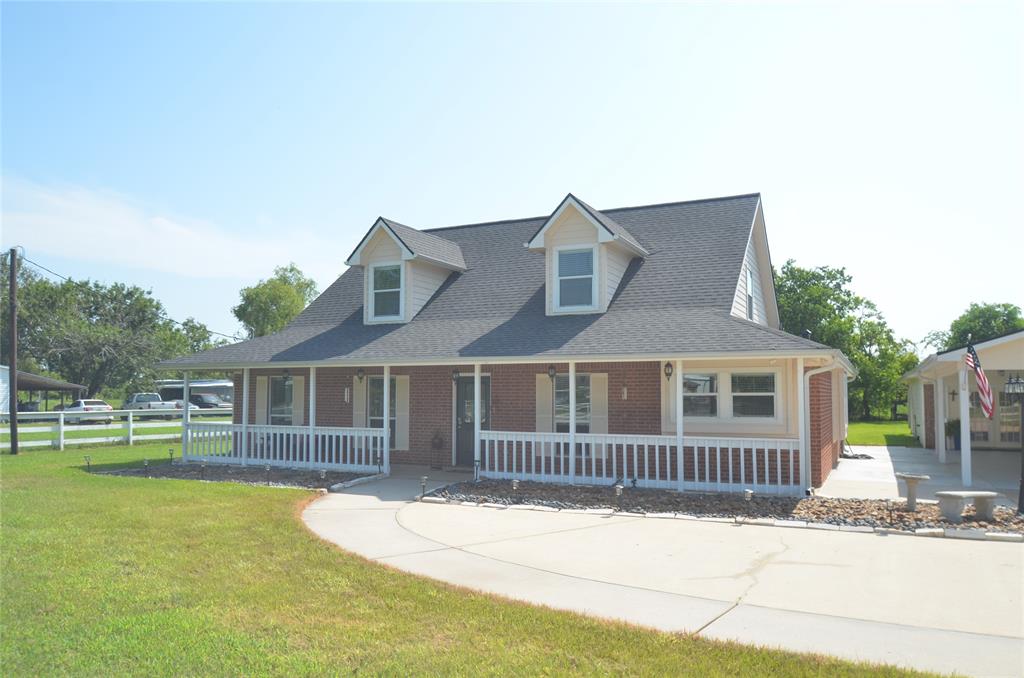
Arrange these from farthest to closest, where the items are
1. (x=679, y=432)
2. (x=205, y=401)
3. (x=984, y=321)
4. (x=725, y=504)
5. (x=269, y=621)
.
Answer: (x=984, y=321), (x=205, y=401), (x=679, y=432), (x=725, y=504), (x=269, y=621)

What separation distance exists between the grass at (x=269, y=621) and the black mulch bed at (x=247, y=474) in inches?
192

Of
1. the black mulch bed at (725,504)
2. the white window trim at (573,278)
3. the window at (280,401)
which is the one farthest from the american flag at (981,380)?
the window at (280,401)

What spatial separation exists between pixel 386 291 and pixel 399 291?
396 mm

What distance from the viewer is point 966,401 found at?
12.8 metres

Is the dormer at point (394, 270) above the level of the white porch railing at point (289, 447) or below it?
above

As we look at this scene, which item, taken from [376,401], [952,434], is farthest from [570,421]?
[952,434]

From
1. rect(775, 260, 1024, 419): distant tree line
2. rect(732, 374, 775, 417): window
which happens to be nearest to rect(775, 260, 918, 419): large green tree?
rect(775, 260, 1024, 419): distant tree line

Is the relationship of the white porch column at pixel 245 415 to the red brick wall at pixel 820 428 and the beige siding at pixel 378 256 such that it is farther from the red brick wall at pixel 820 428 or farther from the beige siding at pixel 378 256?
the red brick wall at pixel 820 428

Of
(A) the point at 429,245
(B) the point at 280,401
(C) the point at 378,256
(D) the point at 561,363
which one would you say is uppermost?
(A) the point at 429,245

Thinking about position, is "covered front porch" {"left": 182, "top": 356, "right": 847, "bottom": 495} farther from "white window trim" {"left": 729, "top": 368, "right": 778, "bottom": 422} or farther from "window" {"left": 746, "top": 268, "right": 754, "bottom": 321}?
"window" {"left": 746, "top": 268, "right": 754, "bottom": 321}

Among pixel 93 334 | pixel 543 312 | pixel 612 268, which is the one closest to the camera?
pixel 612 268

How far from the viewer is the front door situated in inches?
640

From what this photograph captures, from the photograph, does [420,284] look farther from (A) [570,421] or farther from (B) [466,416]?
(A) [570,421]

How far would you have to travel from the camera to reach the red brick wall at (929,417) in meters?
22.7
